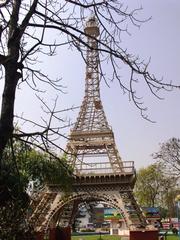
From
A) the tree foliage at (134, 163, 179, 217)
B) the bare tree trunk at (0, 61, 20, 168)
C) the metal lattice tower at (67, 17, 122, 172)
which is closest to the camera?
the bare tree trunk at (0, 61, 20, 168)

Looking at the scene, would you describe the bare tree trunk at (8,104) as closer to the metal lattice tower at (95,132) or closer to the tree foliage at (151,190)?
the metal lattice tower at (95,132)

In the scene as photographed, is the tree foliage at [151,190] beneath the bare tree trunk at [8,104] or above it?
above

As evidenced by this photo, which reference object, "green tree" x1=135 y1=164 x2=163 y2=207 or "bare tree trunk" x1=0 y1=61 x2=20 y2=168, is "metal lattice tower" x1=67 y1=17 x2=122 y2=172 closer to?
"green tree" x1=135 y1=164 x2=163 y2=207

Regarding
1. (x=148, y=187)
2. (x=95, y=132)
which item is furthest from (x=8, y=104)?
(x=148, y=187)

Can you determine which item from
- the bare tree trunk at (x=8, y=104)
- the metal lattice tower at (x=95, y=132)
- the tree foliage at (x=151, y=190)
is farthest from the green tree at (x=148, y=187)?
the bare tree trunk at (x=8, y=104)

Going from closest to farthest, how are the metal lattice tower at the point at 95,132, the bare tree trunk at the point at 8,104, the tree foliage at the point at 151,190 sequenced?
the bare tree trunk at the point at 8,104 → the metal lattice tower at the point at 95,132 → the tree foliage at the point at 151,190

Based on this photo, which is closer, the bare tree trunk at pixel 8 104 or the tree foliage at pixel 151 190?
the bare tree trunk at pixel 8 104

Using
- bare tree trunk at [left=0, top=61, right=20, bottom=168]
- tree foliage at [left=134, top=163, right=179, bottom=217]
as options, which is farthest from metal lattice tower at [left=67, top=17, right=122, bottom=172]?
bare tree trunk at [left=0, top=61, right=20, bottom=168]

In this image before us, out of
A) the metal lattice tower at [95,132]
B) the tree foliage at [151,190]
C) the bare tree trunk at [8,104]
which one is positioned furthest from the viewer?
the tree foliage at [151,190]

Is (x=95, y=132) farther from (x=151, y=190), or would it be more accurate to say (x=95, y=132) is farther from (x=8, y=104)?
(x=8, y=104)

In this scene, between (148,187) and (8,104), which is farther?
(148,187)

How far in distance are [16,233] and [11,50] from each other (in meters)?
5.77

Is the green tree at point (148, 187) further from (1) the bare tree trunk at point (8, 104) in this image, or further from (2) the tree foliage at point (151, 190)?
(1) the bare tree trunk at point (8, 104)

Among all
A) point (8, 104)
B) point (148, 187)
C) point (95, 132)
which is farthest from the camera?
point (148, 187)
